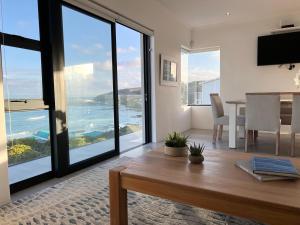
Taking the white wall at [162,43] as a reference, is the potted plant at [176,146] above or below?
below

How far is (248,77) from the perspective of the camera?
5402 mm

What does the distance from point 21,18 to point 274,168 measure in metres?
2.59

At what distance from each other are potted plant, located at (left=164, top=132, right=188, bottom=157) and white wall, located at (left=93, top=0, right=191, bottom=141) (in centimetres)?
228

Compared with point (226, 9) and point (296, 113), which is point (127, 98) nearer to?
point (296, 113)

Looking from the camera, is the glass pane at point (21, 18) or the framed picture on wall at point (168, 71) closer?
the glass pane at point (21, 18)

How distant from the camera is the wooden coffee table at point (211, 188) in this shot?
97 cm

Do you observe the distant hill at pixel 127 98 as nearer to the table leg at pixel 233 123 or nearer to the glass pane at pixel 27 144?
the glass pane at pixel 27 144

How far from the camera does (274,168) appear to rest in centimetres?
125

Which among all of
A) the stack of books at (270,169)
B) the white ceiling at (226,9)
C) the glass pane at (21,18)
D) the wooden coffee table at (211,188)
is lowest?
the wooden coffee table at (211,188)

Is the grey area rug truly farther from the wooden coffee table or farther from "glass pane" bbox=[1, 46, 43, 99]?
"glass pane" bbox=[1, 46, 43, 99]

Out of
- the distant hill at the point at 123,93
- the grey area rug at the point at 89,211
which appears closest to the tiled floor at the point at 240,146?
the grey area rug at the point at 89,211

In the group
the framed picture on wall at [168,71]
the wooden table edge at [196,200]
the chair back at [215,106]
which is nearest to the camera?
the wooden table edge at [196,200]

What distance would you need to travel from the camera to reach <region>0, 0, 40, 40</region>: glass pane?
2.18 m

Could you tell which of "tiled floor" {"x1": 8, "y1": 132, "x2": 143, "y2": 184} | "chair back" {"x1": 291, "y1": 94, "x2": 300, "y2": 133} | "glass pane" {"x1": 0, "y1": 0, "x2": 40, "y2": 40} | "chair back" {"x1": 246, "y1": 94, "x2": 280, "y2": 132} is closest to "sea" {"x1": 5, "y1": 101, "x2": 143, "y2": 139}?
"tiled floor" {"x1": 8, "y1": 132, "x2": 143, "y2": 184}
